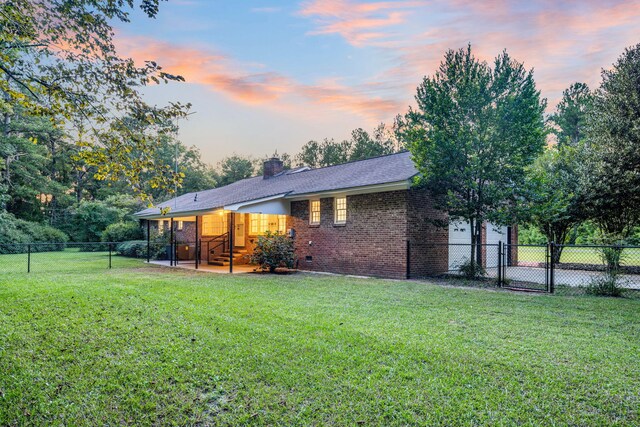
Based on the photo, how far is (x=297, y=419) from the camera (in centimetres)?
304

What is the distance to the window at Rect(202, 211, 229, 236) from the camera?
19.4 m

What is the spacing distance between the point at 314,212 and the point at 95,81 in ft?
33.4

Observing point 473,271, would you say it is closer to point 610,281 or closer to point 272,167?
point 610,281

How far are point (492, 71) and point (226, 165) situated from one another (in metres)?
43.2

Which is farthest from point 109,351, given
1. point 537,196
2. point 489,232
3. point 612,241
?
point 489,232

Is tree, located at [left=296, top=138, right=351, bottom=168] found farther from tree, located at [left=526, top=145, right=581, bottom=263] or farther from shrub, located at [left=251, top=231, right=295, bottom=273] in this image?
shrub, located at [left=251, top=231, right=295, bottom=273]

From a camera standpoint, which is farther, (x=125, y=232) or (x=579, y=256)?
(x=125, y=232)

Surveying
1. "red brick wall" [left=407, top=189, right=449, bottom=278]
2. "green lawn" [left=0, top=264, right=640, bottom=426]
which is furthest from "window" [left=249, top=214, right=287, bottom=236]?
"green lawn" [left=0, top=264, right=640, bottom=426]

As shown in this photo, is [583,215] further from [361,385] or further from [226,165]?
[226,165]

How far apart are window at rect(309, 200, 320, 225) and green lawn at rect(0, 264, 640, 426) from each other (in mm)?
7359

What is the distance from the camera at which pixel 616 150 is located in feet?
45.2

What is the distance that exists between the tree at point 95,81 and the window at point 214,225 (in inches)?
535

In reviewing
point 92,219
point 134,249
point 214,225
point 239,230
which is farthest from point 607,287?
point 92,219

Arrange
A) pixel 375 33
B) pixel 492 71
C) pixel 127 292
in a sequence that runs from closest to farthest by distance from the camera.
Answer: pixel 127 292
pixel 375 33
pixel 492 71
